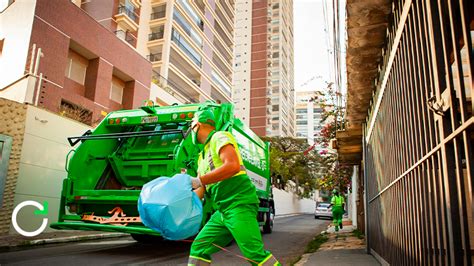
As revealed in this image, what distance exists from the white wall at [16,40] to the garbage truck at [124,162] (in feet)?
36.4

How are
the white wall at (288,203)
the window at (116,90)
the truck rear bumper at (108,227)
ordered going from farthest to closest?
the white wall at (288,203) < the window at (116,90) < the truck rear bumper at (108,227)

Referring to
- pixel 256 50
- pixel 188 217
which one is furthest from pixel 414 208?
pixel 256 50

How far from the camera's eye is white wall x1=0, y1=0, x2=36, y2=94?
1648cm

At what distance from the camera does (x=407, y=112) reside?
130 inches

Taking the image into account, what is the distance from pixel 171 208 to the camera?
2553 mm

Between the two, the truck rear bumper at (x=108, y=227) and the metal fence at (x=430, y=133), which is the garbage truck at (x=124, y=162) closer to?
the truck rear bumper at (x=108, y=227)

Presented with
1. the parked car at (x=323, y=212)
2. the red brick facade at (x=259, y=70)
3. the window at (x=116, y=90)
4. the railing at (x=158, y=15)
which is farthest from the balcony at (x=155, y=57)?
the red brick facade at (x=259, y=70)

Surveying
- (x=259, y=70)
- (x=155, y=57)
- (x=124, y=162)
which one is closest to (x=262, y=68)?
(x=259, y=70)

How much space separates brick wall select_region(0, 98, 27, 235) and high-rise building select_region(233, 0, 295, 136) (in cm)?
5456

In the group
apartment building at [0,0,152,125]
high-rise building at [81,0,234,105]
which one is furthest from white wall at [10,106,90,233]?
high-rise building at [81,0,234,105]

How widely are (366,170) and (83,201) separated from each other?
5.20m

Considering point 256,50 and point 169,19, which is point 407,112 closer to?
point 169,19

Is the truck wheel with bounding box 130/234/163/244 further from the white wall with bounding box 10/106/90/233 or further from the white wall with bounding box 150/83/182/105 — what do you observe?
the white wall with bounding box 150/83/182/105

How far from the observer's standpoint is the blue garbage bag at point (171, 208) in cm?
255
